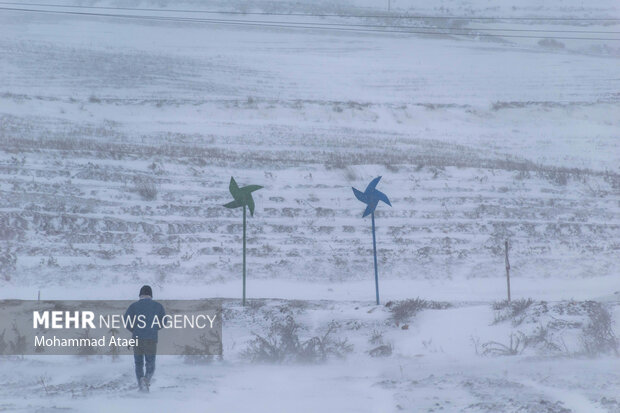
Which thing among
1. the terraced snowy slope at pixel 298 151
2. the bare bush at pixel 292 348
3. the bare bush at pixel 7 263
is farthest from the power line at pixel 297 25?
the bare bush at pixel 292 348

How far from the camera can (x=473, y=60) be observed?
1293 inches

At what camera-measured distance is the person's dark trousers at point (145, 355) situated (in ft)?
30.5

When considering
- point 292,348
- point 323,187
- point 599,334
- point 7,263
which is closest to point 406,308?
point 292,348

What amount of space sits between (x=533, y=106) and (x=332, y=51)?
804 cm

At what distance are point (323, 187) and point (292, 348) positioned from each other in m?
10.3

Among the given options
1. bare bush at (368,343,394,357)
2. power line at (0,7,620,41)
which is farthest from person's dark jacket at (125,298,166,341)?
power line at (0,7,620,41)

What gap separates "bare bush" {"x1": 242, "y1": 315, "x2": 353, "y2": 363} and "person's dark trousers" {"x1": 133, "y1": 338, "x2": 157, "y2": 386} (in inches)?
87.5

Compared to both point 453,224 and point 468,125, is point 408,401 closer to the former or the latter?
point 453,224

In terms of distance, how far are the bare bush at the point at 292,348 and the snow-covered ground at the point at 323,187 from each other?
219mm

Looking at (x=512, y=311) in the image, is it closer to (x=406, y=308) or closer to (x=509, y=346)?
(x=509, y=346)

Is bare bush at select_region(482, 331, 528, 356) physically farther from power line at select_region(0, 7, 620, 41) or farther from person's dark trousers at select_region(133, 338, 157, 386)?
power line at select_region(0, 7, 620, 41)

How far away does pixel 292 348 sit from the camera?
37.7ft

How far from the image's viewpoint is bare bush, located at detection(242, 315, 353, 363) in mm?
A: 11352

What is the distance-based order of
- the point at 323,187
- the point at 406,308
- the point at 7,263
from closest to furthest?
1. the point at 406,308
2. the point at 7,263
3. the point at 323,187
